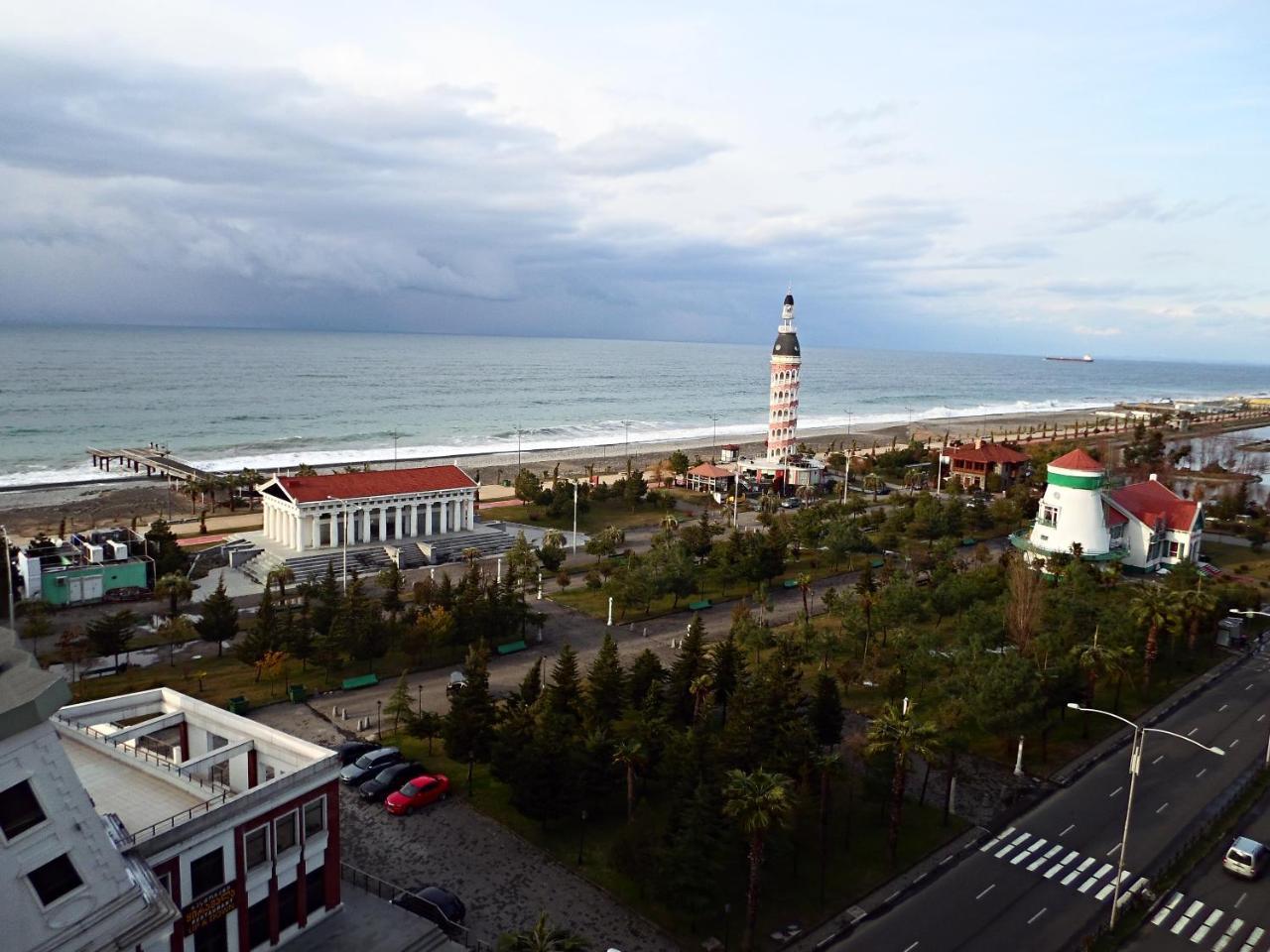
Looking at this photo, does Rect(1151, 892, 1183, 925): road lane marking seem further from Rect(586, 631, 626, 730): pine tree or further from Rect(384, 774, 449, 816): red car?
Rect(384, 774, 449, 816): red car

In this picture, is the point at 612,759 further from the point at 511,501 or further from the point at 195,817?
the point at 511,501

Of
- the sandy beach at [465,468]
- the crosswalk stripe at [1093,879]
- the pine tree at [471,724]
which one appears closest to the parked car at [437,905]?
the pine tree at [471,724]

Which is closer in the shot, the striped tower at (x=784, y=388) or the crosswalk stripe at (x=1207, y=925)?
the crosswalk stripe at (x=1207, y=925)

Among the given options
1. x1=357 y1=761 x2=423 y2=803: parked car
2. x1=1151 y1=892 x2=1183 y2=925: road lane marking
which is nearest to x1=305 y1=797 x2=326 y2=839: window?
x1=357 y1=761 x2=423 y2=803: parked car

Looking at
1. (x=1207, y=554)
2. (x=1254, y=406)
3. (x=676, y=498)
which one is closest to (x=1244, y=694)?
(x=1207, y=554)

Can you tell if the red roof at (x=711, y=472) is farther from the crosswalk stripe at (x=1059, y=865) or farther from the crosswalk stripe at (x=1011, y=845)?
the crosswalk stripe at (x=1059, y=865)

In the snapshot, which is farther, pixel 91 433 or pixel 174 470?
pixel 91 433

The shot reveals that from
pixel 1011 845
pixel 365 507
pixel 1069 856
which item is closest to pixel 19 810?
pixel 1011 845

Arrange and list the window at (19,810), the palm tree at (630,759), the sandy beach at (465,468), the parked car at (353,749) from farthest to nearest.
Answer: the sandy beach at (465,468) < the parked car at (353,749) < the palm tree at (630,759) < the window at (19,810)
